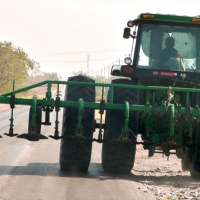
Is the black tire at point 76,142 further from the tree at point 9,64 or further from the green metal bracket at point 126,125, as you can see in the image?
the tree at point 9,64

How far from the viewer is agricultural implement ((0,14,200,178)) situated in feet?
38.5

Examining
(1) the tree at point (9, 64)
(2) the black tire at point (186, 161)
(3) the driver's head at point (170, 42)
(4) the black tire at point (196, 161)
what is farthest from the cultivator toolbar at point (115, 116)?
(1) the tree at point (9, 64)

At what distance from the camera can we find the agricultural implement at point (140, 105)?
11.7 metres

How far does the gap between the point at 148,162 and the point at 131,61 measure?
3138 mm

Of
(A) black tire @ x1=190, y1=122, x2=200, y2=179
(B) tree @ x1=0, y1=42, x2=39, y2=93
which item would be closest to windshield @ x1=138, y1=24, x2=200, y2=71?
(A) black tire @ x1=190, y1=122, x2=200, y2=179

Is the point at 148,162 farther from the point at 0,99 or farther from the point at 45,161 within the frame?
the point at 0,99

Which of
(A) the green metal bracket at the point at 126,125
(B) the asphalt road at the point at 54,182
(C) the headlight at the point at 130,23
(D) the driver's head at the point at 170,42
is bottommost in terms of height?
(B) the asphalt road at the point at 54,182

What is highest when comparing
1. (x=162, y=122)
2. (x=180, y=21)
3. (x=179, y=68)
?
(x=180, y=21)

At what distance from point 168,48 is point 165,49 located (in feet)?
0.20

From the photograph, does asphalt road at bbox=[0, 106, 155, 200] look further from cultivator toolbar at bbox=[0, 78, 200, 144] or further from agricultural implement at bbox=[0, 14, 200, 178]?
cultivator toolbar at bbox=[0, 78, 200, 144]

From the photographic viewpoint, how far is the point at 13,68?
216 feet

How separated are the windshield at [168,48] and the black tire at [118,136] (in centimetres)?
103

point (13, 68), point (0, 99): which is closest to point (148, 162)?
point (0, 99)

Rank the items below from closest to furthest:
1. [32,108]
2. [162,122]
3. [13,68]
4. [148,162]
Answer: [32,108] < [162,122] < [148,162] < [13,68]
